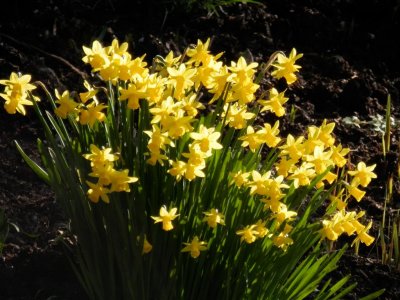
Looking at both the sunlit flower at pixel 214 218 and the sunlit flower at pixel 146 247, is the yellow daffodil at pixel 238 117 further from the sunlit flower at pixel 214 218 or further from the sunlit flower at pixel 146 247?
the sunlit flower at pixel 146 247

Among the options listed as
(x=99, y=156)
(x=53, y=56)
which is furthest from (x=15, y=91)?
(x=53, y=56)

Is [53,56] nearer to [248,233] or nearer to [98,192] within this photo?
[98,192]

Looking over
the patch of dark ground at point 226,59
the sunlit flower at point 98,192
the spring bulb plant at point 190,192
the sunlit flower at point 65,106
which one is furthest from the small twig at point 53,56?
the sunlit flower at point 98,192

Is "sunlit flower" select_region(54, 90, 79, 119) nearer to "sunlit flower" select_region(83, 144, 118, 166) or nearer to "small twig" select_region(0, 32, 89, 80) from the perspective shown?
"sunlit flower" select_region(83, 144, 118, 166)

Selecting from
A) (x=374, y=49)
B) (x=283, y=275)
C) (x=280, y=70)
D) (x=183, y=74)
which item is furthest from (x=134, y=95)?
(x=374, y=49)

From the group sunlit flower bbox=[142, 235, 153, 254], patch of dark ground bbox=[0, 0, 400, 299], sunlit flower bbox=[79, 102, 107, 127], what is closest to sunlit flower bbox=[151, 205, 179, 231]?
sunlit flower bbox=[142, 235, 153, 254]
